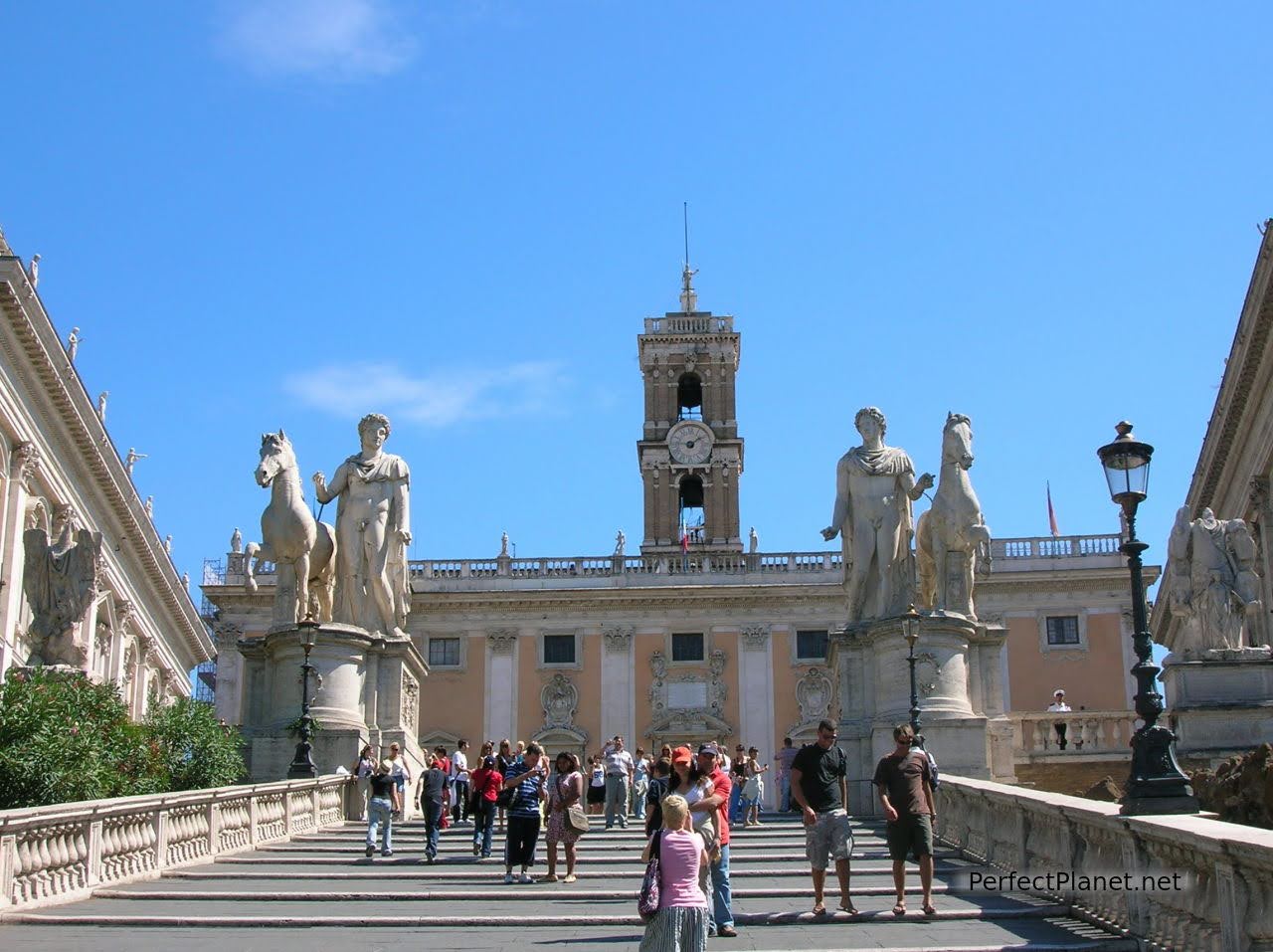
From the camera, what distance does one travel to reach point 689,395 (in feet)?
239

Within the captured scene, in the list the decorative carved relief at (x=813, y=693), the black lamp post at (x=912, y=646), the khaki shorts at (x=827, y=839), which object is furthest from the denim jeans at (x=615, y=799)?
the decorative carved relief at (x=813, y=693)

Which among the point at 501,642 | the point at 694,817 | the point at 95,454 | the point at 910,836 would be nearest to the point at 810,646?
the point at 501,642

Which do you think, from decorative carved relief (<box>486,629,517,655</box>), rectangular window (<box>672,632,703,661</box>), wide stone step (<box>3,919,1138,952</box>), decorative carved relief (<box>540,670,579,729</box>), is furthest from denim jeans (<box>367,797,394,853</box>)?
rectangular window (<box>672,632,703,661</box>)

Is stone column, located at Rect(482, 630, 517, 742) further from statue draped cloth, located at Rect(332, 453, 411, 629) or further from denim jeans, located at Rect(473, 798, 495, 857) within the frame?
denim jeans, located at Rect(473, 798, 495, 857)

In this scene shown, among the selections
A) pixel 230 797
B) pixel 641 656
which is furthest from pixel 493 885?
pixel 641 656

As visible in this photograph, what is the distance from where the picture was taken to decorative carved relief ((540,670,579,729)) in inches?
2330

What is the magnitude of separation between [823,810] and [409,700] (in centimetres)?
1365

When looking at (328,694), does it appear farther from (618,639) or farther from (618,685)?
(618,639)

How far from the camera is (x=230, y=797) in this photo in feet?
58.6

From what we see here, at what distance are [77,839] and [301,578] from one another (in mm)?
9593

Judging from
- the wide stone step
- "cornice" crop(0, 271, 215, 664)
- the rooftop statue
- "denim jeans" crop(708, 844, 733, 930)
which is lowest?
the wide stone step

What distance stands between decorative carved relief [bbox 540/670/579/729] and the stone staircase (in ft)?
136

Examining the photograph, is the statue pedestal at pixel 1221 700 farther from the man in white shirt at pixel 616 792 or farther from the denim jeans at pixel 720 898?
the denim jeans at pixel 720 898

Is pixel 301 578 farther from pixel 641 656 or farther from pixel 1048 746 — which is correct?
pixel 641 656
